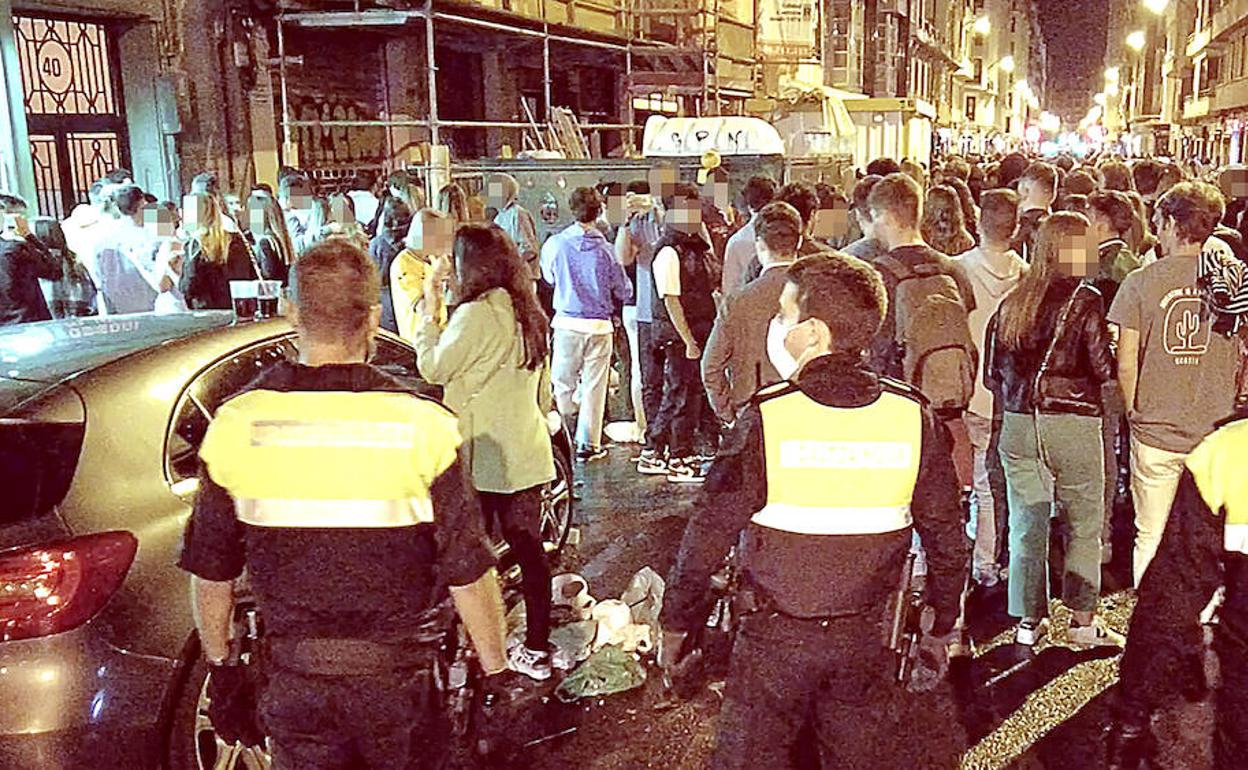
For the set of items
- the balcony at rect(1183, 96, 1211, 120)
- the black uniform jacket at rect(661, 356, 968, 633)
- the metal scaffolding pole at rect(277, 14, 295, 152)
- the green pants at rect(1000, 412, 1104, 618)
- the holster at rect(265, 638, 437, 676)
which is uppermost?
the balcony at rect(1183, 96, 1211, 120)

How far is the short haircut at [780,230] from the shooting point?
5.27 meters

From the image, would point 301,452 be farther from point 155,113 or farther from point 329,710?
point 155,113

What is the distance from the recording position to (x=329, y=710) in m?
2.77

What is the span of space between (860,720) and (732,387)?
2.62 m

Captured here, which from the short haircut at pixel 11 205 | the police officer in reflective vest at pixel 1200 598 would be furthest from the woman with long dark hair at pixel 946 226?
the short haircut at pixel 11 205

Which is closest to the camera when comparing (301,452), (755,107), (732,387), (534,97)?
(301,452)

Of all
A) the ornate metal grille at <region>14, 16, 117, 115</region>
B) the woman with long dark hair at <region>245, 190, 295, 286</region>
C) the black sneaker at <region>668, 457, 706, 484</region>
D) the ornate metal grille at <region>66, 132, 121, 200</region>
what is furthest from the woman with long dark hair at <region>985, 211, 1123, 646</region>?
the ornate metal grille at <region>66, 132, 121, 200</region>

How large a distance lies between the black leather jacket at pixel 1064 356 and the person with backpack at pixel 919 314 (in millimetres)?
234

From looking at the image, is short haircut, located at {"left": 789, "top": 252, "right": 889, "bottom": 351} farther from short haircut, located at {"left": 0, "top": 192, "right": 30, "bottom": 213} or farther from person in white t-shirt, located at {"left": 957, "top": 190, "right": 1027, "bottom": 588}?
short haircut, located at {"left": 0, "top": 192, "right": 30, "bottom": 213}

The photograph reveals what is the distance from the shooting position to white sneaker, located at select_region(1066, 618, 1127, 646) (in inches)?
206

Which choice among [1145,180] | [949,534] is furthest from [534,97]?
[949,534]

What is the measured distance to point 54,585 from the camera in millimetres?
3131

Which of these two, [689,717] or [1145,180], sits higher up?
[1145,180]

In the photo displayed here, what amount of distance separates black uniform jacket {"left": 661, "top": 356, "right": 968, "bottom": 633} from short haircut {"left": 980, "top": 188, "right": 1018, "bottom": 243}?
2.64 m
